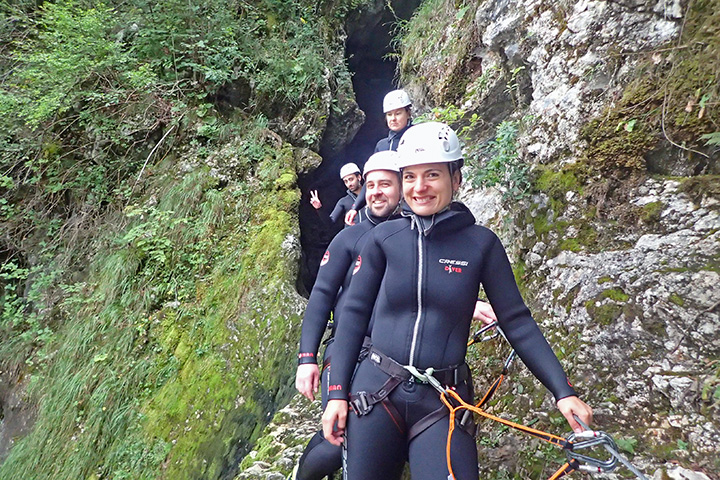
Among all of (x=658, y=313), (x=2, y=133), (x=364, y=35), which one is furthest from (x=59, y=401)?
(x=364, y=35)

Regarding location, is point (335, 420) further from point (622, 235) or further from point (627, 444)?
point (622, 235)

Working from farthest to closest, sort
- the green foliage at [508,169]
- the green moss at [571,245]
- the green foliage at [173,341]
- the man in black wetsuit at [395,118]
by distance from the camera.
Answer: the man in black wetsuit at [395,118], the green foliage at [173,341], the green foliage at [508,169], the green moss at [571,245]

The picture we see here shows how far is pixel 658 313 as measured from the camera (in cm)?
229

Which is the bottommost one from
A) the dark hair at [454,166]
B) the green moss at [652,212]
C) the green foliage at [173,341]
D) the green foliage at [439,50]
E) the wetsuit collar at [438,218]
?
the green foliage at [173,341]

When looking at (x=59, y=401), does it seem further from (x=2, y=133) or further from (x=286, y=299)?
(x=2, y=133)

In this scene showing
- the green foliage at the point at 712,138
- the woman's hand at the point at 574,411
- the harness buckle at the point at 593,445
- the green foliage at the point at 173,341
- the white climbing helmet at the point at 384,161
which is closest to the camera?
the harness buckle at the point at 593,445

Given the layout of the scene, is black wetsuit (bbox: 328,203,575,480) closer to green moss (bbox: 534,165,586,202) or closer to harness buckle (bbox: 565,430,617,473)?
harness buckle (bbox: 565,430,617,473)

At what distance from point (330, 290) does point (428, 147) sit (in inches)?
51.5

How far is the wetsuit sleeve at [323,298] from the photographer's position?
8.45 ft

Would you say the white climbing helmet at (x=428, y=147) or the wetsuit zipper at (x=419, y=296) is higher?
the white climbing helmet at (x=428, y=147)

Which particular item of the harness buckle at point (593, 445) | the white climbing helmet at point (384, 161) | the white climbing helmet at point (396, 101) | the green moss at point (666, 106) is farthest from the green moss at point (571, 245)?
the white climbing helmet at point (396, 101)

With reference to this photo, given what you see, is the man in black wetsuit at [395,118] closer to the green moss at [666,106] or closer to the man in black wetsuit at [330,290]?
the man in black wetsuit at [330,290]

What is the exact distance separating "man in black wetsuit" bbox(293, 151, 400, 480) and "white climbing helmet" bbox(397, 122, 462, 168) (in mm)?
324

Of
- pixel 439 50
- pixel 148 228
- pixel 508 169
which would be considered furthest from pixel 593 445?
pixel 439 50
